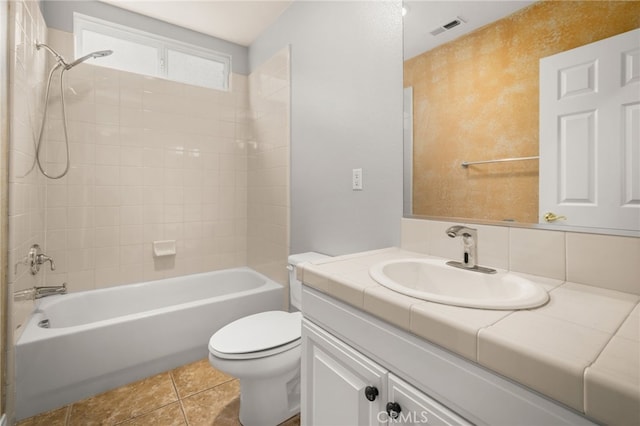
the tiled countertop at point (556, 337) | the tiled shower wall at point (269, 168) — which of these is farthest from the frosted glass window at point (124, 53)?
the tiled countertop at point (556, 337)

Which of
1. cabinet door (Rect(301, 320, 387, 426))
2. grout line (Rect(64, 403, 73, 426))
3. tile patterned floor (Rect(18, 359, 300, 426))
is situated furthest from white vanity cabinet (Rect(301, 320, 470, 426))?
grout line (Rect(64, 403, 73, 426))

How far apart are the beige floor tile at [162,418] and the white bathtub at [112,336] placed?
356 millimetres

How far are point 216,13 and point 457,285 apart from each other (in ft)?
8.43

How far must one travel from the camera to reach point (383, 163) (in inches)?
59.8

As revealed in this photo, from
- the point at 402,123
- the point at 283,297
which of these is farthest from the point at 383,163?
the point at 283,297

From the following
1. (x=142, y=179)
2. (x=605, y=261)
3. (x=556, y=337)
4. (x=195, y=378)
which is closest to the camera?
(x=556, y=337)

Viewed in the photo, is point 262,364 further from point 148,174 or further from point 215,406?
point 148,174

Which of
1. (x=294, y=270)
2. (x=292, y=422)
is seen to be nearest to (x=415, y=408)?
(x=292, y=422)

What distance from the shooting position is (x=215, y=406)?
161 centimetres

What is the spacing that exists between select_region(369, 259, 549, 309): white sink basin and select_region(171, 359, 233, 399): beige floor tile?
140 centimetres

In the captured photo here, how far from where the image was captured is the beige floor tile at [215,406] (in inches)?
59.1

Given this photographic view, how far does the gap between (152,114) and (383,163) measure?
2025 millimetres

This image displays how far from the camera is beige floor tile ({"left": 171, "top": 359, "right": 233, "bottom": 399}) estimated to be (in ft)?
5.75

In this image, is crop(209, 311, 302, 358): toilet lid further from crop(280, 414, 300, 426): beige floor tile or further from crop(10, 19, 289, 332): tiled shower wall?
crop(10, 19, 289, 332): tiled shower wall
